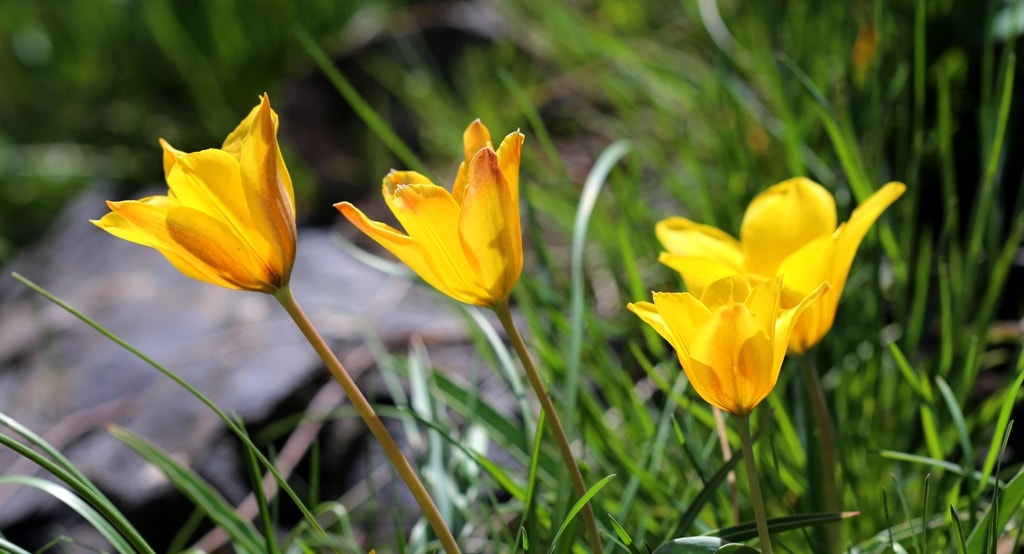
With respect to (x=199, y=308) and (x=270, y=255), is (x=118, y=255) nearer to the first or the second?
(x=199, y=308)

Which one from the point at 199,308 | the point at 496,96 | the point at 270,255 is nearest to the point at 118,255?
the point at 199,308

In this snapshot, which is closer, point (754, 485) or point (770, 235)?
point (754, 485)

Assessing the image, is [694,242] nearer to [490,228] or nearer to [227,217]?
[490,228]

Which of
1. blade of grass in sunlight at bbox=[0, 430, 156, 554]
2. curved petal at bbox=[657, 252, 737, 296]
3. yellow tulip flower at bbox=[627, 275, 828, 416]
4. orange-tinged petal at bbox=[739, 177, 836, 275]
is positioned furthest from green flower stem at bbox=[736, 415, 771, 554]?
blade of grass in sunlight at bbox=[0, 430, 156, 554]

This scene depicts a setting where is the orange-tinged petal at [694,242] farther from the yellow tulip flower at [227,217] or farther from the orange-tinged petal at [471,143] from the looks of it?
the yellow tulip flower at [227,217]

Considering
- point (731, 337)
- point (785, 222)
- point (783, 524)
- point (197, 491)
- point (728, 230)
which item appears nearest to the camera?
point (731, 337)

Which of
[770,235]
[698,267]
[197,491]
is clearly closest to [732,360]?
[698,267]
